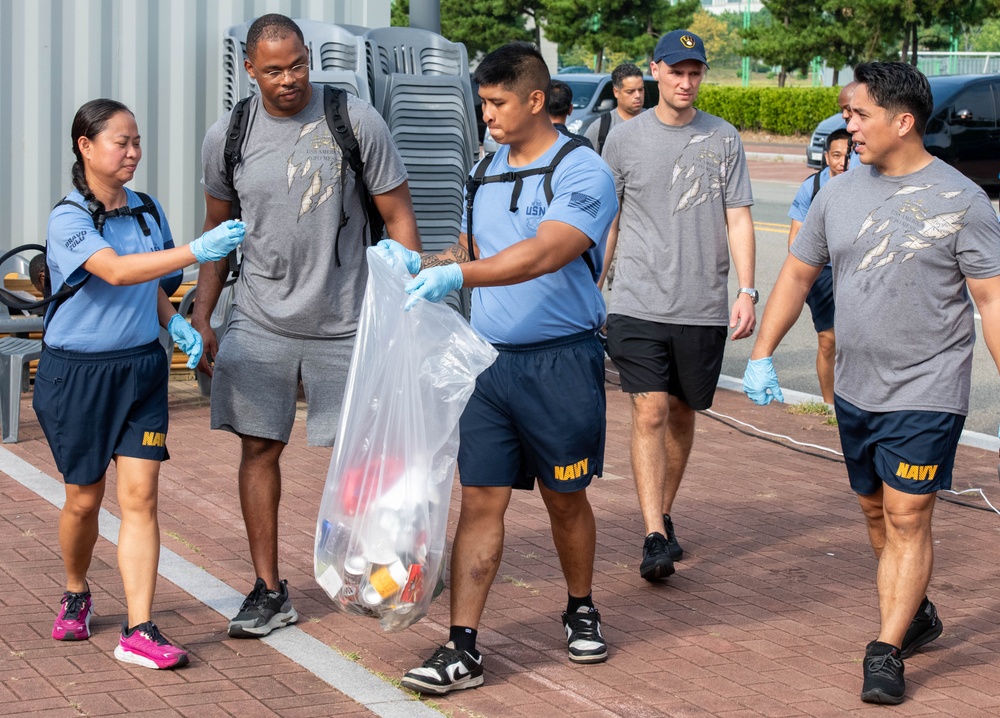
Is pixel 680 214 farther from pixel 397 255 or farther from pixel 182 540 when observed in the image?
pixel 182 540

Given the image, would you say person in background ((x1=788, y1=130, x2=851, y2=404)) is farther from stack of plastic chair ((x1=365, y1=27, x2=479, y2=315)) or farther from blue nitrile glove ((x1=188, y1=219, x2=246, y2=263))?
blue nitrile glove ((x1=188, y1=219, x2=246, y2=263))

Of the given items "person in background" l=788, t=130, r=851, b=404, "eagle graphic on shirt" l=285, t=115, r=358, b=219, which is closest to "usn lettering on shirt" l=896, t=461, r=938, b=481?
"eagle graphic on shirt" l=285, t=115, r=358, b=219

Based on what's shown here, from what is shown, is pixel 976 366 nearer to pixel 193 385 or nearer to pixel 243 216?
A: pixel 193 385

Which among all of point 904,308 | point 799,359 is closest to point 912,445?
point 904,308

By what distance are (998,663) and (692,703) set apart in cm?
121

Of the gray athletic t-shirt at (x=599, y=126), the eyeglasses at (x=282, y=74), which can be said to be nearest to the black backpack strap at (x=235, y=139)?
the eyeglasses at (x=282, y=74)

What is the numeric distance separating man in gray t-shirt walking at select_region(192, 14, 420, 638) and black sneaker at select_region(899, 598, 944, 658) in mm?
2143

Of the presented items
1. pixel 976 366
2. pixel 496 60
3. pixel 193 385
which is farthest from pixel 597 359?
pixel 976 366

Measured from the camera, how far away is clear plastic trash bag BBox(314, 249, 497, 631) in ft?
14.3

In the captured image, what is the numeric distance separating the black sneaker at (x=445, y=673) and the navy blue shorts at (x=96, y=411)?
1144 mm

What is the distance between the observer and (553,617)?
5309mm

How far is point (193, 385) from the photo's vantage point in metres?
9.70

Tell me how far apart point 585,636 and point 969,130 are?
806 inches

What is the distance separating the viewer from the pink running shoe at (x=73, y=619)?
486 cm
